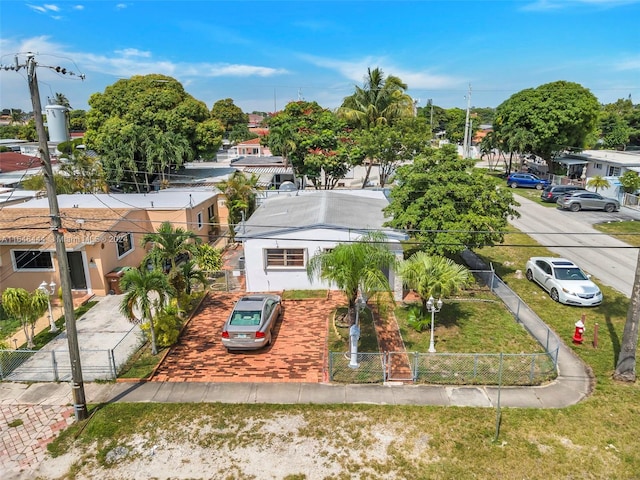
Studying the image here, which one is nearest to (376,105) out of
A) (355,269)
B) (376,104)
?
(376,104)

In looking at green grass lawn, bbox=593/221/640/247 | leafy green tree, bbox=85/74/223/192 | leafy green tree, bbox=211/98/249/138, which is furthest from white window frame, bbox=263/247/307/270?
leafy green tree, bbox=211/98/249/138

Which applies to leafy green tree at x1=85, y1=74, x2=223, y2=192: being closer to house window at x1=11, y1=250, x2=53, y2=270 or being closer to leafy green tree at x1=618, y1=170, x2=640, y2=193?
house window at x1=11, y1=250, x2=53, y2=270

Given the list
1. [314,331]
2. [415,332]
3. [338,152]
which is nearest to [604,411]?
[415,332]

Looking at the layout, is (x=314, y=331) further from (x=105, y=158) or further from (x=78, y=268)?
(x=105, y=158)

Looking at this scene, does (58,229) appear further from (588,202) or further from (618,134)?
(618,134)

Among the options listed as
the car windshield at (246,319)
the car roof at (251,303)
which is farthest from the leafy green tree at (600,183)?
the car windshield at (246,319)

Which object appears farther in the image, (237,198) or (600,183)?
(600,183)
